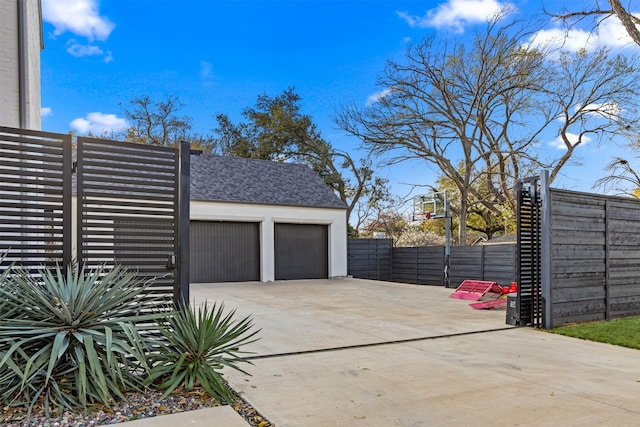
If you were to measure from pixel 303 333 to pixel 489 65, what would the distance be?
17.7 metres

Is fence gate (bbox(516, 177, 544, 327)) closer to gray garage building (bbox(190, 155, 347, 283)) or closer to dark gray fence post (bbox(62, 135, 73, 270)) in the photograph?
dark gray fence post (bbox(62, 135, 73, 270))

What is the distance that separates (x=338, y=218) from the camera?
17.9m

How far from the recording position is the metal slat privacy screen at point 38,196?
3.89 m

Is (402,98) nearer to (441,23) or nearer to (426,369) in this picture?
(441,23)

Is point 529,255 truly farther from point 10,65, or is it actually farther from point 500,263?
point 10,65

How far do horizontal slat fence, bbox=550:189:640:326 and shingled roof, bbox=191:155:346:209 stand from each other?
35.7ft

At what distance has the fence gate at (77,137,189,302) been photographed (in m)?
4.22

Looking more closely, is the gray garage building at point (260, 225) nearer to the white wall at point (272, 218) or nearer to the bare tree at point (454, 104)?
the white wall at point (272, 218)

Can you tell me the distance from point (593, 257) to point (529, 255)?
4.86 feet

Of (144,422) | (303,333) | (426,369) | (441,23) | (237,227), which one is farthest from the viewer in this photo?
(441,23)

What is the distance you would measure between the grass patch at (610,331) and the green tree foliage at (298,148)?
19380 mm

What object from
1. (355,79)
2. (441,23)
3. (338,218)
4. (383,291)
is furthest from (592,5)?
(355,79)

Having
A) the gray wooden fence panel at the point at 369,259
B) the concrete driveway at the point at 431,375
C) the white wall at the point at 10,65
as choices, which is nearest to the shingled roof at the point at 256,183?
the gray wooden fence panel at the point at 369,259

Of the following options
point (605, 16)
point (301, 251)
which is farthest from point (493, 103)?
point (301, 251)
